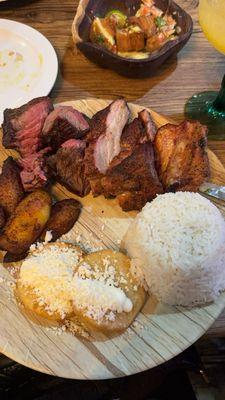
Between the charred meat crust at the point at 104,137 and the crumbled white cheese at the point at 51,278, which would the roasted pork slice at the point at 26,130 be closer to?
the charred meat crust at the point at 104,137

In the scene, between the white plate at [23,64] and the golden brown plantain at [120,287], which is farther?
the white plate at [23,64]

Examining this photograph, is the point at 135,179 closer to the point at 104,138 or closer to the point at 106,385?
the point at 104,138

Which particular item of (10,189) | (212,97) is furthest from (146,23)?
(10,189)

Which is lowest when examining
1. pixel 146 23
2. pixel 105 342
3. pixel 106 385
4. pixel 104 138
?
pixel 106 385

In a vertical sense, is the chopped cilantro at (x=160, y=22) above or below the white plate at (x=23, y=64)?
above

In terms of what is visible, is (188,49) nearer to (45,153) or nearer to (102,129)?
(102,129)

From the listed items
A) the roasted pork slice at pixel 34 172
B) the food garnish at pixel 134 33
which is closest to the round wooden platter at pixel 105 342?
the roasted pork slice at pixel 34 172

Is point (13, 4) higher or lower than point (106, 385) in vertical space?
higher
